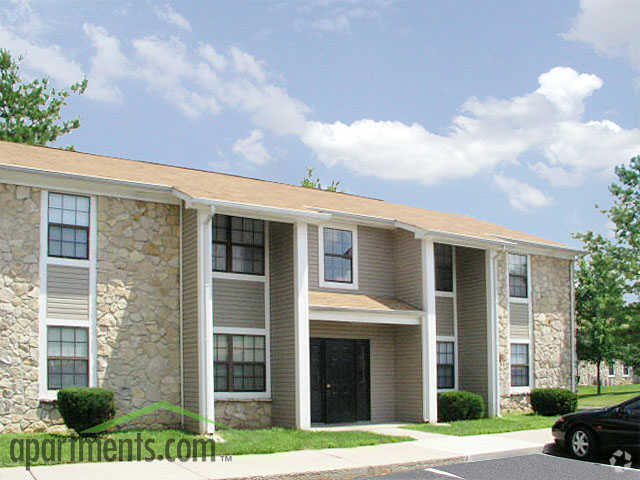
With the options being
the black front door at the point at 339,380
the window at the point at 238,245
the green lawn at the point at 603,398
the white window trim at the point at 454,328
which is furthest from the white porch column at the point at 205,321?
the green lawn at the point at 603,398

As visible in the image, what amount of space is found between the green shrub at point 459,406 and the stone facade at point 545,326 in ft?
7.61

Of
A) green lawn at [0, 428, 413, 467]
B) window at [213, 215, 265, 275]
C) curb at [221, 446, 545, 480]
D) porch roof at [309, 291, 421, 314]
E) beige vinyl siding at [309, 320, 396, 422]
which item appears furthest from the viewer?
beige vinyl siding at [309, 320, 396, 422]

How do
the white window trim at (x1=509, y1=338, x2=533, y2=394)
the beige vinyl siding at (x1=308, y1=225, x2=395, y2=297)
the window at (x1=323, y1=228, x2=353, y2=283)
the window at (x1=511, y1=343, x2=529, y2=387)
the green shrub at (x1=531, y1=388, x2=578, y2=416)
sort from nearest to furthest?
the window at (x1=323, y1=228, x2=353, y2=283), the beige vinyl siding at (x1=308, y1=225, x2=395, y2=297), the green shrub at (x1=531, y1=388, x2=578, y2=416), the white window trim at (x1=509, y1=338, x2=533, y2=394), the window at (x1=511, y1=343, x2=529, y2=387)

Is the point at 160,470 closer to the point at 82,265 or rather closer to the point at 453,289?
the point at 82,265

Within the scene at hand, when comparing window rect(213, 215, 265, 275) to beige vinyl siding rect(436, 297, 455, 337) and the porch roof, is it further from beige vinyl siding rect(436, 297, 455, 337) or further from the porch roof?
beige vinyl siding rect(436, 297, 455, 337)

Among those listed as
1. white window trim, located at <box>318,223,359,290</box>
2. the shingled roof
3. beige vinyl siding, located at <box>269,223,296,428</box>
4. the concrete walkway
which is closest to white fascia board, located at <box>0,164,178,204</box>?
the shingled roof

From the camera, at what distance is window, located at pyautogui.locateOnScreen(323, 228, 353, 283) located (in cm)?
2019

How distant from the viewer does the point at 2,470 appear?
1123cm

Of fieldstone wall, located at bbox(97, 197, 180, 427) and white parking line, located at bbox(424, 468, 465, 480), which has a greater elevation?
fieldstone wall, located at bbox(97, 197, 180, 427)

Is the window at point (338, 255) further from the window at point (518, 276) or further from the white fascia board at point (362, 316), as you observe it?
the window at point (518, 276)

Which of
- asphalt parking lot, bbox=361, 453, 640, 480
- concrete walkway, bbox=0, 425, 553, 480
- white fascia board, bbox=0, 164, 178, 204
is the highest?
white fascia board, bbox=0, 164, 178, 204

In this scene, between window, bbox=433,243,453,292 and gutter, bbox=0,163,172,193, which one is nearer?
gutter, bbox=0,163,172,193

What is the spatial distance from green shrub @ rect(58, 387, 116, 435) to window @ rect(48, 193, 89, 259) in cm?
320

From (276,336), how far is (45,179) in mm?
6750
